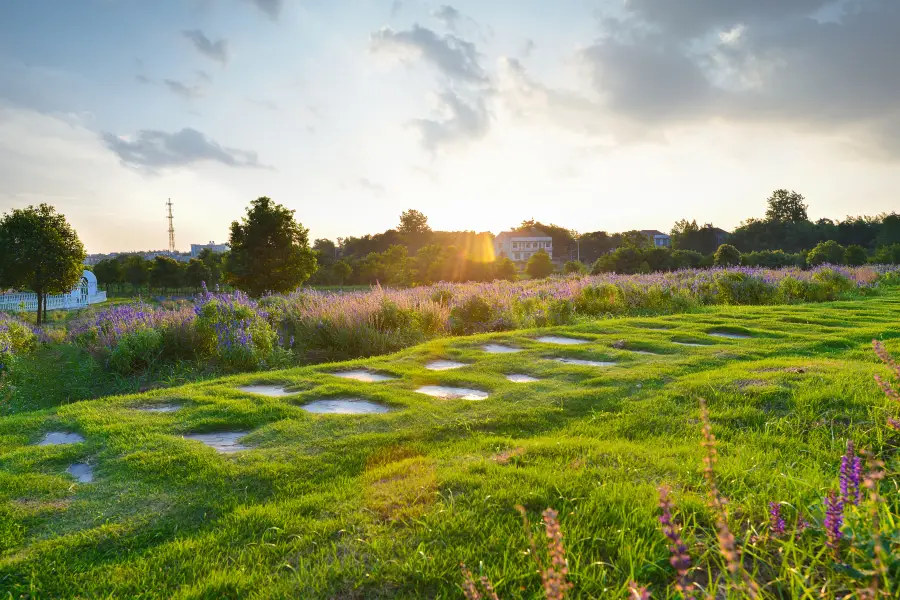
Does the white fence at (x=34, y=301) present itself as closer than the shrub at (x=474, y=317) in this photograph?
No

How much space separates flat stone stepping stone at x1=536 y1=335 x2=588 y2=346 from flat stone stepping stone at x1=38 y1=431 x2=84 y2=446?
4.25m

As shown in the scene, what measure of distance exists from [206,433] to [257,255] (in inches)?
533

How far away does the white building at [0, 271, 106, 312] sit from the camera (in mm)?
22578

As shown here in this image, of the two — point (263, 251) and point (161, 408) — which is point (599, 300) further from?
point (263, 251)

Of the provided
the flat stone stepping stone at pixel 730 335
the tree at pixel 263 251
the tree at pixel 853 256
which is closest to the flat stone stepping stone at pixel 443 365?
the flat stone stepping stone at pixel 730 335

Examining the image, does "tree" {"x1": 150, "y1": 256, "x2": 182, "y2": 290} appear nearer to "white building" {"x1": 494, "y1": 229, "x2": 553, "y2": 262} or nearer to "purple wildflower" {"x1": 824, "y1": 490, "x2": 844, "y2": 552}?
"purple wildflower" {"x1": 824, "y1": 490, "x2": 844, "y2": 552}

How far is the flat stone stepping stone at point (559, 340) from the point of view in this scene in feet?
18.3

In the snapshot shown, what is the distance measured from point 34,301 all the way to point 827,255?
40.7 meters

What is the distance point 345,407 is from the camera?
3.40 m

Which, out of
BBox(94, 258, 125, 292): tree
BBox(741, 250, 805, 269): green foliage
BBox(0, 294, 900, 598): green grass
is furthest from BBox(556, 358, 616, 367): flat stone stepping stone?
BBox(94, 258, 125, 292): tree

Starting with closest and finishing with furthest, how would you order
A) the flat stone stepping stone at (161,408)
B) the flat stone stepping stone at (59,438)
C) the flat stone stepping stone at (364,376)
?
the flat stone stepping stone at (59,438)
the flat stone stepping stone at (161,408)
the flat stone stepping stone at (364,376)

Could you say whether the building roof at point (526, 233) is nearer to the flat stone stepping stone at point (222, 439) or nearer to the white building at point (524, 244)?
the white building at point (524, 244)

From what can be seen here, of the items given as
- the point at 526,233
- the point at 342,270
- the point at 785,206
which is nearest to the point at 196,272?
the point at 342,270

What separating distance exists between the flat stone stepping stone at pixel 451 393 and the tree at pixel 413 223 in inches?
2312
